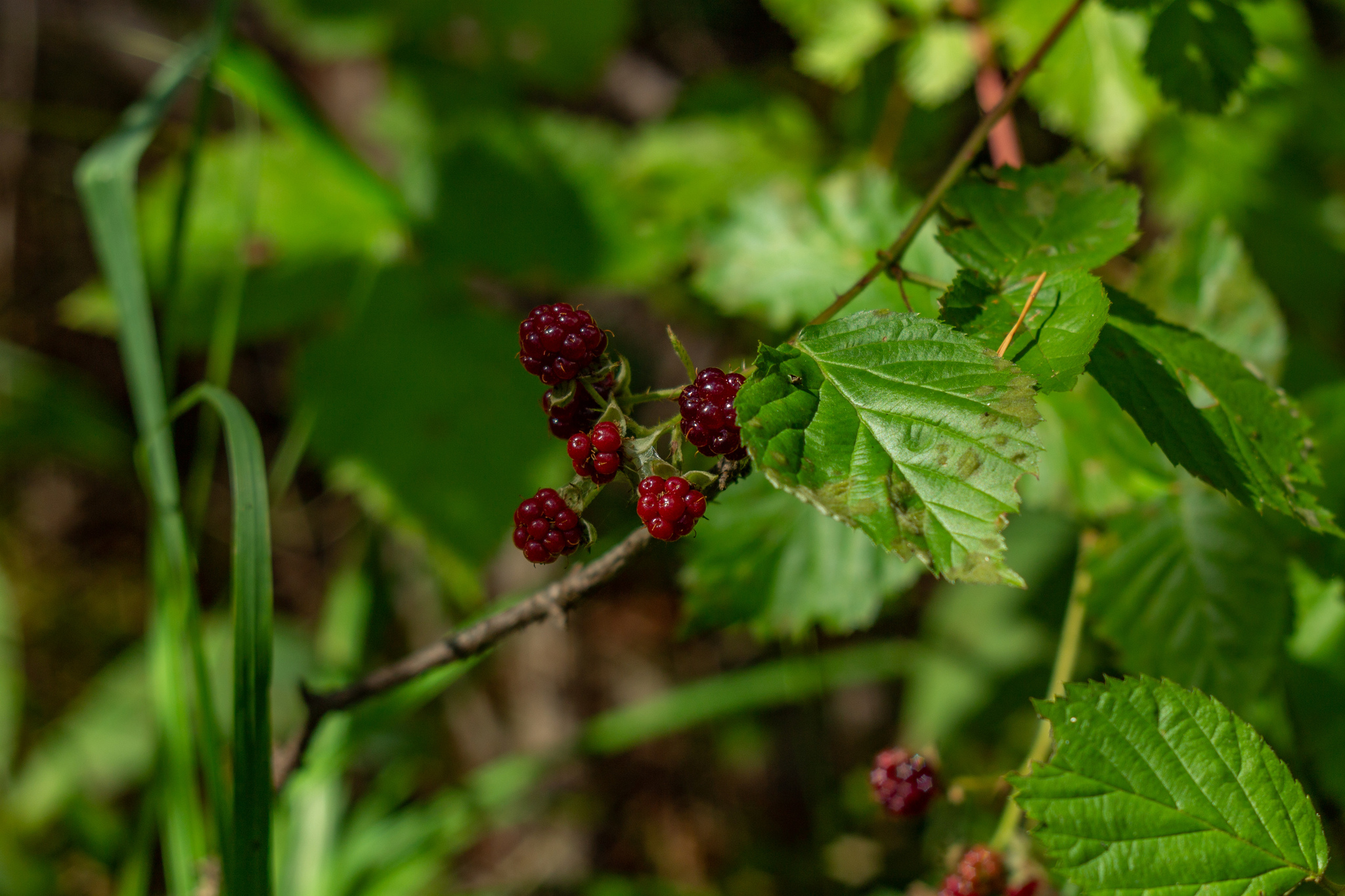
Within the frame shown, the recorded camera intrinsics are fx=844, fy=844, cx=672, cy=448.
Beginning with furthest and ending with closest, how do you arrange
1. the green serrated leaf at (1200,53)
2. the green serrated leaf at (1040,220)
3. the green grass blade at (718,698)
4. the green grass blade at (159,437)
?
the green grass blade at (718,698), the green grass blade at (159,437), the green serrated leaf at (1200,53), the green serrated leaf at (1040,220)

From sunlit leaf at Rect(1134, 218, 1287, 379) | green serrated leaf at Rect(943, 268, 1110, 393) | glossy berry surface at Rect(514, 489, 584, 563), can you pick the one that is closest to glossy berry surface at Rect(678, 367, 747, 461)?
glossy berry surface at Rect(514, 489, 584, 563)

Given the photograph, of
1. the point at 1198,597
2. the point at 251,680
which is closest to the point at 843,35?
the point at 1198,597

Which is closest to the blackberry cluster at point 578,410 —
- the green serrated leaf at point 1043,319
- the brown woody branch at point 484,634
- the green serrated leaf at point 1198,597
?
the brown woody branch at point 484,634

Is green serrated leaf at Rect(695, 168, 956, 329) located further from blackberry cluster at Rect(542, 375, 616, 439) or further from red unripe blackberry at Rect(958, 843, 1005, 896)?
red unripe blackberry at Rect(958, 843, 1005, 896)

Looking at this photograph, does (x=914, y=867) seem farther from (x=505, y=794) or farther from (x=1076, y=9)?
(x=1076, y=9)

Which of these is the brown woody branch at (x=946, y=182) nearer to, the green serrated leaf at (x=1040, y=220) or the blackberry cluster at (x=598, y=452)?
the green serrated leaf at (x=1040, y=220)

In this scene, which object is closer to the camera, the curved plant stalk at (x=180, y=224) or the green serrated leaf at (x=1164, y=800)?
the green serrated leaf at (x=1164, y=800)

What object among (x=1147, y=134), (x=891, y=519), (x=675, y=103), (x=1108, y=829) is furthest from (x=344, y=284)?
(x=1147, y=134)
